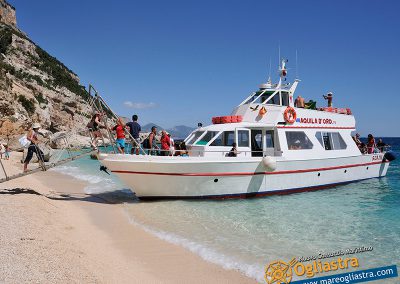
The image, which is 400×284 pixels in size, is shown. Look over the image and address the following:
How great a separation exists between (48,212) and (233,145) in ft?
21.3

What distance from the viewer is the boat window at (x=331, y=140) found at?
14.6 metres

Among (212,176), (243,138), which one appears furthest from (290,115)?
(212,176)

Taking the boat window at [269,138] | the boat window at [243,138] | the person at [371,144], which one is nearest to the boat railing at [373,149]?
the person at [371,144]

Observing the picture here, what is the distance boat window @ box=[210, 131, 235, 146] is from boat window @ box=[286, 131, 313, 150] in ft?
7.66

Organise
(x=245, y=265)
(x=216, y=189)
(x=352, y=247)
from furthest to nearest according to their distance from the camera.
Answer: (x=216, y=189) → (x=352, y=247) → (x=245, y=265)

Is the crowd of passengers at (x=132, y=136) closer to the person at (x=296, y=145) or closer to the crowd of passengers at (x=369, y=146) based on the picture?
the person at (x=296, y=145)

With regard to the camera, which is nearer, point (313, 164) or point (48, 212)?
point (48, 212)

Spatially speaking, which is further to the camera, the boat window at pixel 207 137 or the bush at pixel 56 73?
the bush at pixel 56 73

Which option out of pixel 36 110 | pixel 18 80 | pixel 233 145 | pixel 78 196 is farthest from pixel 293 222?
pixel 18 80

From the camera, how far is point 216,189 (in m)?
11.4

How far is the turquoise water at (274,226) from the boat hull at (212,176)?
1.15ft

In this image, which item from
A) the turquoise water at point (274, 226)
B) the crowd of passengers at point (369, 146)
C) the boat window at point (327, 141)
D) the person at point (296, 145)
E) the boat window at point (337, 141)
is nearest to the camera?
the turquoise water at point (274, 226)

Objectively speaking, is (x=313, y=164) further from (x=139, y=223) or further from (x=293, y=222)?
(x=139, y=223)

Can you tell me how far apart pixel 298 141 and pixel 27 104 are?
121ft
